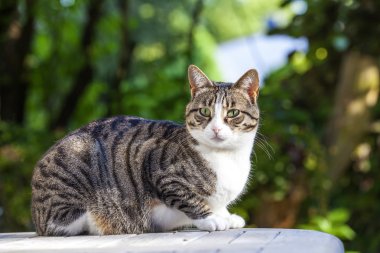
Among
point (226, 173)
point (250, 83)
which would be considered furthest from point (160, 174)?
point (250, 83)

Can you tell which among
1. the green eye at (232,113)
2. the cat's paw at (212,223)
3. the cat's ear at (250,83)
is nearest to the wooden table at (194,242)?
the cat's paw at (212,223)

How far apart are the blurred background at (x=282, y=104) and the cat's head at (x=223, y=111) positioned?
185cm

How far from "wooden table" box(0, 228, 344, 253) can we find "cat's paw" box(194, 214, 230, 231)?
0.17 ft

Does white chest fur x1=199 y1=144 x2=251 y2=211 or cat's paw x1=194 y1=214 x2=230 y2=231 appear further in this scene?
white chest fur x1=199 y1=144 x2=251 y2=211

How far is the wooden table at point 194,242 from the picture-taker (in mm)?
2992

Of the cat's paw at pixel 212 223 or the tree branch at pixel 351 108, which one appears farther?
the tree branch at pixel 351 108

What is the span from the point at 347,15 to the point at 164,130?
9.45ft

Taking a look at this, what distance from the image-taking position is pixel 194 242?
10.8 feet

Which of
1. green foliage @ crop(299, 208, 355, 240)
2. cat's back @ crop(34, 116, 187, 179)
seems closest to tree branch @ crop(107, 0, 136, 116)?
green foliage @ crop(299, 208, 355, 240)

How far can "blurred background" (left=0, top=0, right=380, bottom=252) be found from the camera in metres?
6.64

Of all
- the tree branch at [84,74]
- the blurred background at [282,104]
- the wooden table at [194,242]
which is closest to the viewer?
the wooden table at [194,242]

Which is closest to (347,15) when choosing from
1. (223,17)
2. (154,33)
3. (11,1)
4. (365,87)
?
(365,87)

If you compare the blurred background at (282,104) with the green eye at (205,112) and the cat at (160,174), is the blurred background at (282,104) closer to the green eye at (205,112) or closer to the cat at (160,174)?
the cat at (160,174)

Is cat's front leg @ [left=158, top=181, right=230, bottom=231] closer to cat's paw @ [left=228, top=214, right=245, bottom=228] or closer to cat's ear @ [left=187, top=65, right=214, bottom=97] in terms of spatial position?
cat's paw @ [left=228, top=214, right=245, bottom=228]
